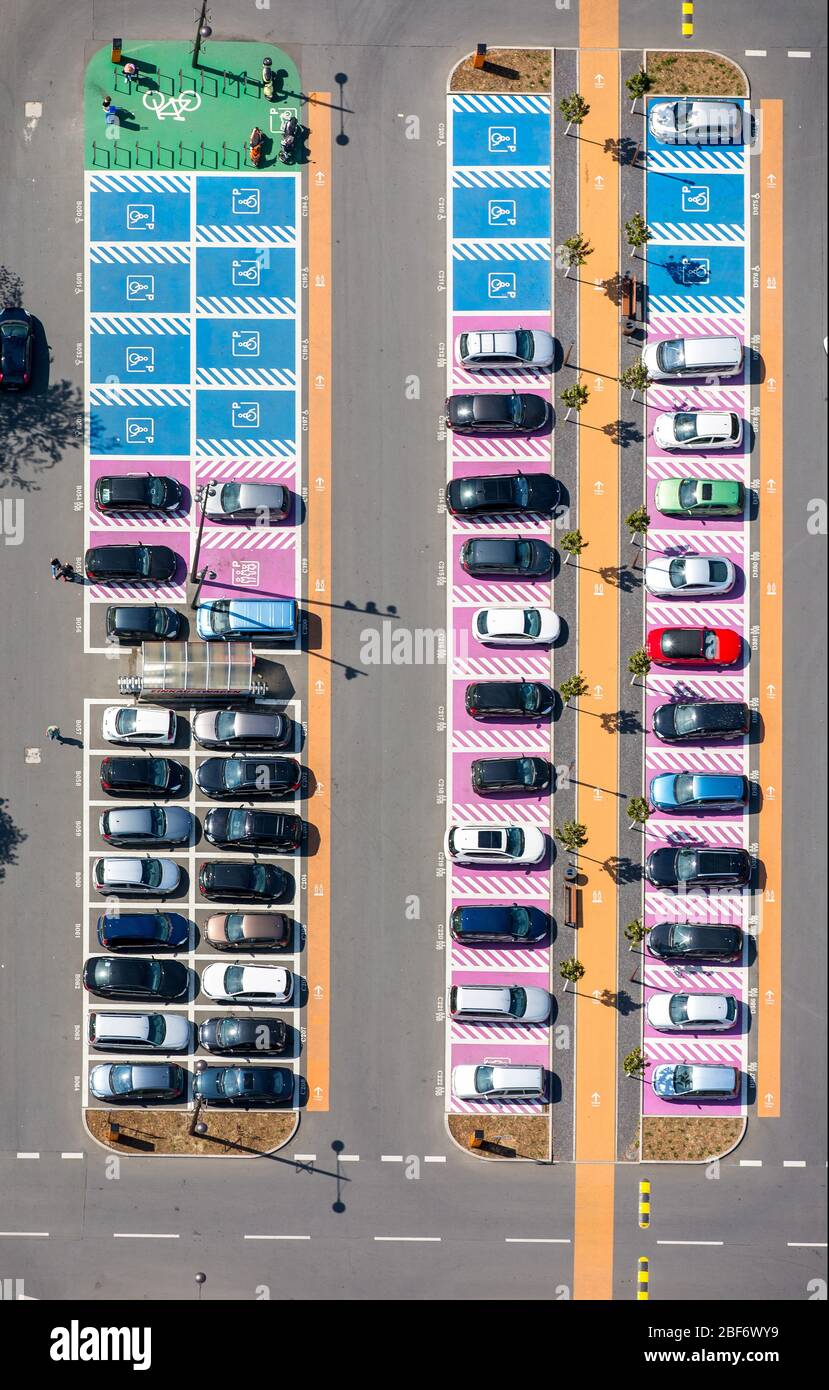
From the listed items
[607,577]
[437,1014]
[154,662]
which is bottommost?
[437,1014]

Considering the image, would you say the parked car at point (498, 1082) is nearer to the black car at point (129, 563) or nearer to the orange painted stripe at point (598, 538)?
the orange painted stripe at point (598, 538)

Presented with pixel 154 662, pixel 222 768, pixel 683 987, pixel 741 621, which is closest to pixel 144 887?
pixel 222 768

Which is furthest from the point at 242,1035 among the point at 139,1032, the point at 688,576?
the point at 688,576

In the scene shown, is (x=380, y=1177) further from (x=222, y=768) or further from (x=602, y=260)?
(x=602, y=260)

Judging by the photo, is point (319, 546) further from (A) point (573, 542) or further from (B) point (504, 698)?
(A) point (573, 542)

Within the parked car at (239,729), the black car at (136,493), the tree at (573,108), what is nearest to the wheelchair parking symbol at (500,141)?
the tree at (573,108)

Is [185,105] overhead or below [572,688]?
overhead
